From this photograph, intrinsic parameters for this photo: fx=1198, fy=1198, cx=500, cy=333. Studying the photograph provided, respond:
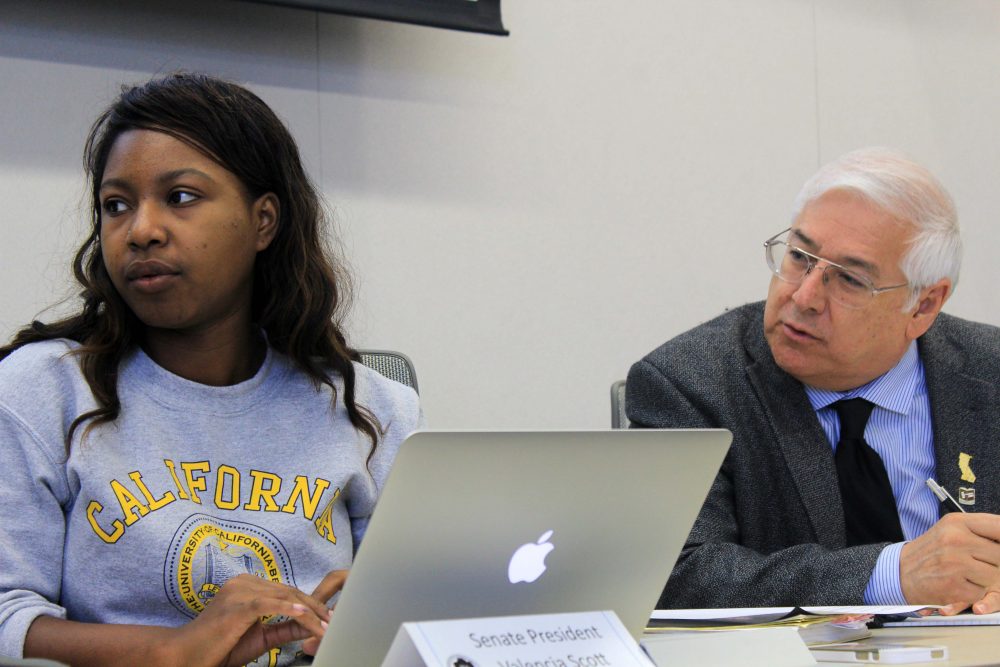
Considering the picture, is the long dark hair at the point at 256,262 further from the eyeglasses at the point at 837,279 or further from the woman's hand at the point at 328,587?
the eyeglasses at the point at 837,279

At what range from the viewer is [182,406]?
1.41 m

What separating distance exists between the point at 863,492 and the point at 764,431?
0.57 ft

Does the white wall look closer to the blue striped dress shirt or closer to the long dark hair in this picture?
the long dark hair

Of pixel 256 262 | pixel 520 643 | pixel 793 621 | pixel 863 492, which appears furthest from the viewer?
pixel 863 492

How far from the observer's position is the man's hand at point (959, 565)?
58.4 inches

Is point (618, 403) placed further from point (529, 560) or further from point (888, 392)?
point (529, 560)

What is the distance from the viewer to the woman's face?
1.37 m

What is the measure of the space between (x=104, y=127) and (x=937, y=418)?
4.29ft

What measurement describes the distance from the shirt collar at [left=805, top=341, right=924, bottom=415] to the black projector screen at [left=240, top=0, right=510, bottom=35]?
128cm

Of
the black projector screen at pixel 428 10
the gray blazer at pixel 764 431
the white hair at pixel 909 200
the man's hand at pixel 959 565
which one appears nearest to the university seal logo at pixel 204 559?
the gray blazer at pixel 764 431

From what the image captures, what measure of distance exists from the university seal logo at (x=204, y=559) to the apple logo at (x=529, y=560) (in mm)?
478

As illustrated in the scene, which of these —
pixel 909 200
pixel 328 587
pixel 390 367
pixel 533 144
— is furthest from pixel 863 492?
pixel 533 144

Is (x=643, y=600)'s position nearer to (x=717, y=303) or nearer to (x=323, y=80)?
(x=323, y=80)

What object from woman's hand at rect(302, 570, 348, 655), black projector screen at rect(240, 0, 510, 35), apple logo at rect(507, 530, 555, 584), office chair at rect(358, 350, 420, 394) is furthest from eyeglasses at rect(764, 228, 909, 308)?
black projector screen at rect(240, 0, 510, 35)
